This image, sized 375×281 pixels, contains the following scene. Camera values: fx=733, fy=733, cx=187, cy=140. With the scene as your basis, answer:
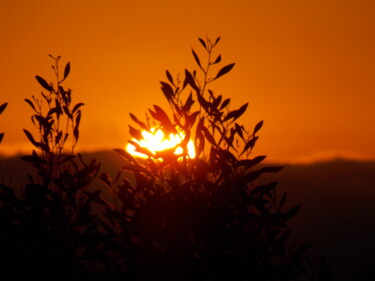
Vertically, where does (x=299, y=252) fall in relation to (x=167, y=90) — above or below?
below

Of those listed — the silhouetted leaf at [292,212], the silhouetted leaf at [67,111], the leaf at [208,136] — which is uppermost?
the silhouetted leaf at [67,111]

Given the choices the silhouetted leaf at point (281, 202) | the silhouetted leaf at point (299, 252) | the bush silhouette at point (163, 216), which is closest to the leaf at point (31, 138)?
the bush silhouette at point (163, 216)

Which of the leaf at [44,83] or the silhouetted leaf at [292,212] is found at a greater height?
the leaf at [44,83]

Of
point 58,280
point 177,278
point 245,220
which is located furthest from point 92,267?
point 245,220

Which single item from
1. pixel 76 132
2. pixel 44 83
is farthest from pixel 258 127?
pixel 44 83

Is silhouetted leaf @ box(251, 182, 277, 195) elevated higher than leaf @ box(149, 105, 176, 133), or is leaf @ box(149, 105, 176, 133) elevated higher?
leaf @ box(149, 105, 176, 133)

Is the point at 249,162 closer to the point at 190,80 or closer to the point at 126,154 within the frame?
the point at 190,80

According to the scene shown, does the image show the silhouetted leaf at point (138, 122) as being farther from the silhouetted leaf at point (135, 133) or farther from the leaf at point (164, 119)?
the leaf at point (164, 119)

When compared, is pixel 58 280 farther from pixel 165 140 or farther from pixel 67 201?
pixel 165 140

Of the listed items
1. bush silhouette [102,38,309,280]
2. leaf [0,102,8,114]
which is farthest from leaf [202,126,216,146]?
leaf [0,102,8,114]

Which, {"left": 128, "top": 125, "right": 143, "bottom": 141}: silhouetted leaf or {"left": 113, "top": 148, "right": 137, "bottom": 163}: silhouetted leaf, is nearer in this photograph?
{"left": 113, "top": 148, "right": 137, "bottom": 163}: silhouetted leaf

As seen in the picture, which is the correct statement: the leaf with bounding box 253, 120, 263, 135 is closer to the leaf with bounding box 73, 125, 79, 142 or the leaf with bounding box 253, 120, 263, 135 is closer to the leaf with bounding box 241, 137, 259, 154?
the leaf with bounding box 241, 137, 259, 154

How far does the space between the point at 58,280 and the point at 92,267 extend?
80 cm

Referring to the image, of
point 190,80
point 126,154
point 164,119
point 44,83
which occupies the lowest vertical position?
point 126,154
